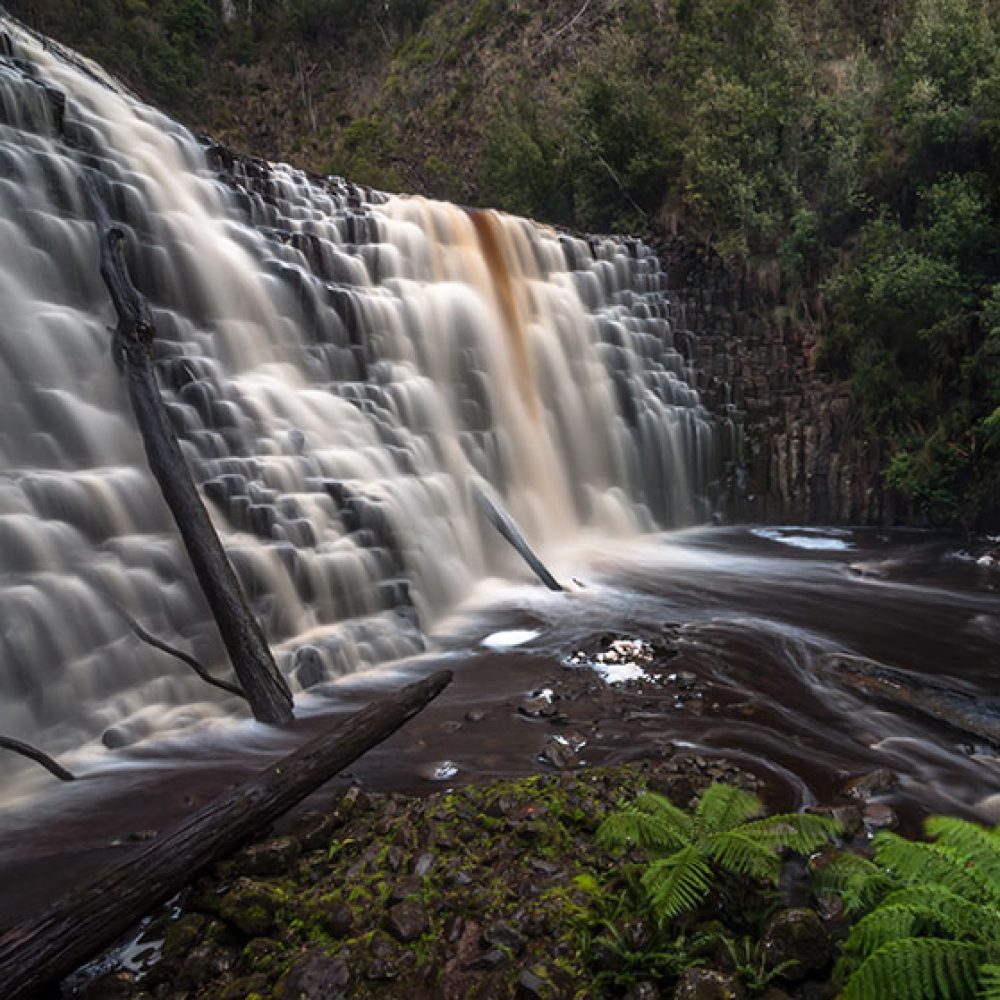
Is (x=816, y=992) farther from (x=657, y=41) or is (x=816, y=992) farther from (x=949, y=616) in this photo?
(x=657, y=41)

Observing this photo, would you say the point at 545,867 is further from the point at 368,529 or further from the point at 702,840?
the point at 368,529

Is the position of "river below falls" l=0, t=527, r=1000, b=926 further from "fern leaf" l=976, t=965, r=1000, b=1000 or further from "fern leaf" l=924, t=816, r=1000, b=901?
"fern leaf" l=976, t=965, r=1000, b=1000

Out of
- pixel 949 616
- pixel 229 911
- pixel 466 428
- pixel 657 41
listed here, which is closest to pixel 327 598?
pixel 229 911

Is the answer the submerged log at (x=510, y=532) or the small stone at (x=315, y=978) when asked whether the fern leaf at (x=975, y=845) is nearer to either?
the small stone at (x=315, y=978)

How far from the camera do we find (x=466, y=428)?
37.3 feet

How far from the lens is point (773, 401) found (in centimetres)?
1432

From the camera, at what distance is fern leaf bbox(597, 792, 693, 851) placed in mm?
3088

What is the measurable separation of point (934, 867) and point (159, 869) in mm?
3046

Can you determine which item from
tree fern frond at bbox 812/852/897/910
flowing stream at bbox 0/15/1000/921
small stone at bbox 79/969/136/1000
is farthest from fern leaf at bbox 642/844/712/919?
small stone at bbox 79/969/136/1000

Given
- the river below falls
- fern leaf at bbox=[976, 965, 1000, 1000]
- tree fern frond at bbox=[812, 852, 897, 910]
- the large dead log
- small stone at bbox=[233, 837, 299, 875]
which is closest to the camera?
fern leaf at bbox=[976, 965, 1000, 1000]

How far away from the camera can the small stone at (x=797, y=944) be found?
2553 mm

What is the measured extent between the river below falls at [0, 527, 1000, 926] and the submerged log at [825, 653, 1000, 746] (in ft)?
0.43

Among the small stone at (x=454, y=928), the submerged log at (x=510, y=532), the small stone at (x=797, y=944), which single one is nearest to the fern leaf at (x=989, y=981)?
the small stone at (x=797, y=944)

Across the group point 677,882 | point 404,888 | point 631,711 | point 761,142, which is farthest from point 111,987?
point 761,142
